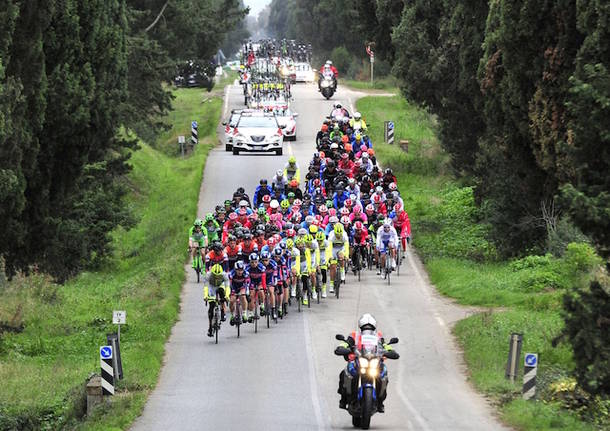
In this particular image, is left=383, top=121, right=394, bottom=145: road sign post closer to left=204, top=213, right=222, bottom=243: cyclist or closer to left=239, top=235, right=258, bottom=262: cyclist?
left=204, top=213, right=222, bottom=243: cyclist

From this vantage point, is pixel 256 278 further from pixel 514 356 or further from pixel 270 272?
pixel 514 356

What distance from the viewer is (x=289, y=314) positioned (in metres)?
30.6

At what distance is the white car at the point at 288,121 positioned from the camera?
59969mm

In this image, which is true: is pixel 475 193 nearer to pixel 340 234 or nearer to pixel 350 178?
pixel 350 178

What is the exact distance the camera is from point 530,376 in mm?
21891

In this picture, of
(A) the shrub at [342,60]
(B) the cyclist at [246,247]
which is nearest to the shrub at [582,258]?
(B) the cyclist at [246,247]

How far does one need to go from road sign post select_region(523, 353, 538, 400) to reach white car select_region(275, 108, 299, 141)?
38.3 metres

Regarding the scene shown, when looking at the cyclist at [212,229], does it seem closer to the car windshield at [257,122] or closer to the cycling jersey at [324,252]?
the cycling jersey at [324,252]

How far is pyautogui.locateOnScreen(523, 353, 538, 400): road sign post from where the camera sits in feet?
71.4

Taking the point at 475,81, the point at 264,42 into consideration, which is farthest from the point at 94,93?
the point at 264,42

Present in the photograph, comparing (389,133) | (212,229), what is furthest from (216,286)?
(389,133)

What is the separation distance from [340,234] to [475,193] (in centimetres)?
1329

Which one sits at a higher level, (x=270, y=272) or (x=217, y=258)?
(x=217, y=258)

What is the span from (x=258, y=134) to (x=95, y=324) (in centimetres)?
2359
